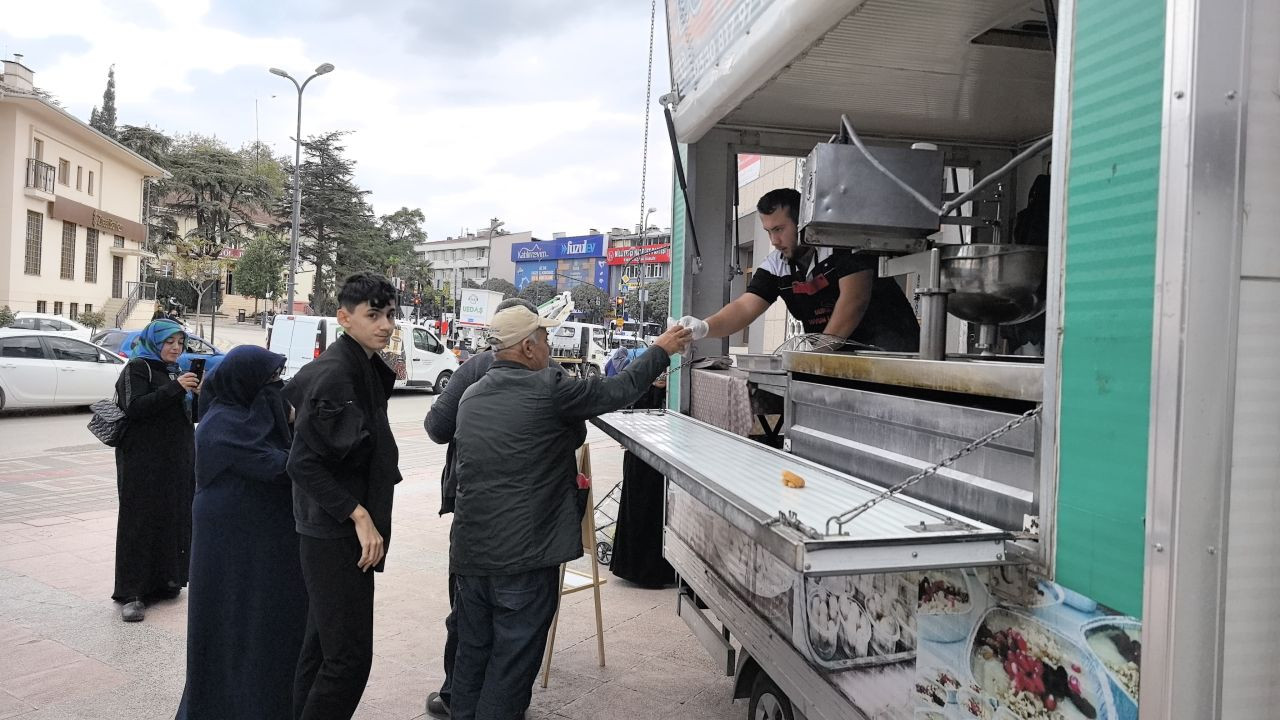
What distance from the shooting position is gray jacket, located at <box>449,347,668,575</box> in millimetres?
3068

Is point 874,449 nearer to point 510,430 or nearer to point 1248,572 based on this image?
point 1248,572

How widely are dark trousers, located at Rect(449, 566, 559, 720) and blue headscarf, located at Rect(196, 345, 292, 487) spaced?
1.01m

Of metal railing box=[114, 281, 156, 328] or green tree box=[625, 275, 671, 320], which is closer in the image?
metal railing box=[114, 281, 156, 328]

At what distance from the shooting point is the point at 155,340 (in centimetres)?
521

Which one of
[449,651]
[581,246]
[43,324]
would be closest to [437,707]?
[449,651]

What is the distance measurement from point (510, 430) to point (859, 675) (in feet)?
4.83

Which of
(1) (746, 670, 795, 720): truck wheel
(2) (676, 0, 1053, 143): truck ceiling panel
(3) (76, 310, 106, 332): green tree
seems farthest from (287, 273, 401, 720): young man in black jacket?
(3) (76, 310, 106, 332): green tree

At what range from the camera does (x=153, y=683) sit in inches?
165

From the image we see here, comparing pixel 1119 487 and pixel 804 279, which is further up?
pixel 804 279

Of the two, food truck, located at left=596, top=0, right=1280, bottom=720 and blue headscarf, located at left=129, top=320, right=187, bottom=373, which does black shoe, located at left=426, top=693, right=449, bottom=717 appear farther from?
blue headscarf, located at left=129, top=320, right=187, bottom=373

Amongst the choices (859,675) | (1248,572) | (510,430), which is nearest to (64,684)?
(510,430)

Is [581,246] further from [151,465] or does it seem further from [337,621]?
[337,621]

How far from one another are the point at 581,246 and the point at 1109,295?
95.8 meters

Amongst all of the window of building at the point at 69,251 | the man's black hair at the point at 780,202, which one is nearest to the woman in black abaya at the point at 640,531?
the man's black hair at the point at 780,202
